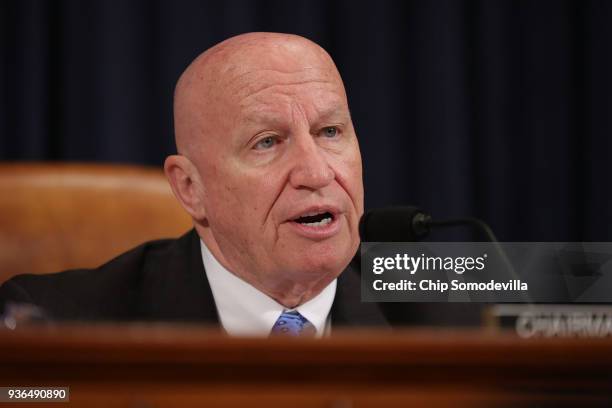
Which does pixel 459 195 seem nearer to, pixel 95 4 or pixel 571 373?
pixel 95 4

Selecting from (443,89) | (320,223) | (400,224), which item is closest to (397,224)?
(400,224)

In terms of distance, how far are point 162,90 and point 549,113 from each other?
0.79 metres

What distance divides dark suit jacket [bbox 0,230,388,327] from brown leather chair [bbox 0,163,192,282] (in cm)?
8

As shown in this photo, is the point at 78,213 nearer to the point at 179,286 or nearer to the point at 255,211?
the point at 179,286

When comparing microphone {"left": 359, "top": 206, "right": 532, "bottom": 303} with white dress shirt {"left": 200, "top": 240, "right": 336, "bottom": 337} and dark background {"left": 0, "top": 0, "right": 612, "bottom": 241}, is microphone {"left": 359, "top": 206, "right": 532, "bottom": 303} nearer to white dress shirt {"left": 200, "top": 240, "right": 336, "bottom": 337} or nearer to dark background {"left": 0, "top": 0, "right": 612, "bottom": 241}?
white dress shirt {"left": 200, "top": 240, "right": 336, "bottom": 337}

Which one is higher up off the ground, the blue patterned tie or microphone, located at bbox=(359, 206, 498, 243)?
microphone, located at bbox=(359, 206, 498, 243)

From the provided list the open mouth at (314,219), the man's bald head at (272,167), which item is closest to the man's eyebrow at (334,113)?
the man's bald head at (272,167)

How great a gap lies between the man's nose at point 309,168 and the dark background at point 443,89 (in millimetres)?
377

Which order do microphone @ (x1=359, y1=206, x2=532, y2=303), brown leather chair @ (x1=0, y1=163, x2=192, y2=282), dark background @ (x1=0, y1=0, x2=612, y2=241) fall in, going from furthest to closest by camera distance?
dark background @ (x1=0, y1=0, x2=612, y2=241), brown leather chair @ (x1=0, y1=163, x2=192, y2=282), microphone @ (x1=359, y1=206, x2=532, y2=303)

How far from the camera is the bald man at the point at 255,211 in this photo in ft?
4.57

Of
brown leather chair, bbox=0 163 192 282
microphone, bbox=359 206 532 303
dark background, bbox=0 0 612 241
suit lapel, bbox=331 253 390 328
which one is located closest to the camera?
microphone, bbox=359 206 532 303

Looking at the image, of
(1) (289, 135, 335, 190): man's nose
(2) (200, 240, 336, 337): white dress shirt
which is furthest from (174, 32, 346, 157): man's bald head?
(2) (200, 240, 336, 337): white dress shirt

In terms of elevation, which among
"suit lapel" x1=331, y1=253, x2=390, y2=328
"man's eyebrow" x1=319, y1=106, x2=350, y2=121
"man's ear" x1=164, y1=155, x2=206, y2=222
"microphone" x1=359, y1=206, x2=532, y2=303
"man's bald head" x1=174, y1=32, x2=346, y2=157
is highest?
"man's bald head" x1=174, y1=32, x2=346, y2=157

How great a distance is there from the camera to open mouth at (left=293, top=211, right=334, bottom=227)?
1.39m
